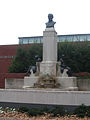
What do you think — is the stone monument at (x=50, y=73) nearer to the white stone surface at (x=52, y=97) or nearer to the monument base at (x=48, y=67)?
the monument base at (x=48, y=67)

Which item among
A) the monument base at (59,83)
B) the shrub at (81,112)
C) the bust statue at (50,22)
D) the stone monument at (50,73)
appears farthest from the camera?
the bust statue at (50,22)

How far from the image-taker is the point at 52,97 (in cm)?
1334

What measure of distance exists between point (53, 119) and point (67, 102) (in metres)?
3.41

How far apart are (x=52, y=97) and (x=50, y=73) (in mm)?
6956

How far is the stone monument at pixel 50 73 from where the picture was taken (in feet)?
63.3

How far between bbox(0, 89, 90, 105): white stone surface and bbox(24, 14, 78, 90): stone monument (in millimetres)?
4962

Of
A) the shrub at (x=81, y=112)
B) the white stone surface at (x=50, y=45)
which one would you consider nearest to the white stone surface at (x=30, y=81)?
the white stone surface at (x=50, y=45)

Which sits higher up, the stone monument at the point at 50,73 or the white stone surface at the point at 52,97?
the stone monument at the point at 50,73

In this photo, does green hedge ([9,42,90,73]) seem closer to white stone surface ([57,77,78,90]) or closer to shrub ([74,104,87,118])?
white stone surface ([57,77,78,90])

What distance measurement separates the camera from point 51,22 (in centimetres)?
2155

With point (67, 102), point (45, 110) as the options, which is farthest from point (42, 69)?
point (45, 110)

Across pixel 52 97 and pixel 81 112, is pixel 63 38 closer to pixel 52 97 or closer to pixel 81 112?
pixel 52 97

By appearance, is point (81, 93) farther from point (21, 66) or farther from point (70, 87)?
point (21, 66)

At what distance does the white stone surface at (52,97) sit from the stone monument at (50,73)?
16.3 feet
